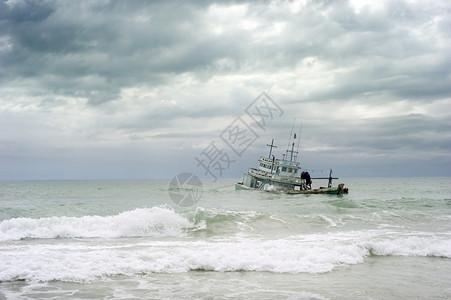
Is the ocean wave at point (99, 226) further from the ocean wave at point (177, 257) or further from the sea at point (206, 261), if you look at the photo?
the ocean wave at point (177, 257)

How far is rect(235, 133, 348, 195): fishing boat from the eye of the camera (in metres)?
49.6

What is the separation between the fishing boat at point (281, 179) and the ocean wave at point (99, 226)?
1311 inches

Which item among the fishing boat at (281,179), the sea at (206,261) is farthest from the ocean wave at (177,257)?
the fishing boat at (281,179)

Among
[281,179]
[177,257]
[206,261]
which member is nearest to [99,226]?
[177,257]

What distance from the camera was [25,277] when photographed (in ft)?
28.4

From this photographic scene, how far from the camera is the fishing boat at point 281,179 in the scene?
49.6m

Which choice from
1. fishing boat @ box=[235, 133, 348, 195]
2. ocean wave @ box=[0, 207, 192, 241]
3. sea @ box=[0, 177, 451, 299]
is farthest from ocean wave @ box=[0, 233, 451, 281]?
fishing boat @ box=[235, 133, 348, 195]

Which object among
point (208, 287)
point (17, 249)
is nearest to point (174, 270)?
point (208, 287)

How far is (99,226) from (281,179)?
1423 inches

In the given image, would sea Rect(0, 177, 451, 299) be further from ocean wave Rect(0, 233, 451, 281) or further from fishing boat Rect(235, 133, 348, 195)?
fishing boat Rect(235, 133, 348, 195)

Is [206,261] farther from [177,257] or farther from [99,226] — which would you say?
[99,226]

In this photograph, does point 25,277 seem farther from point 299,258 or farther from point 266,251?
point 299,258

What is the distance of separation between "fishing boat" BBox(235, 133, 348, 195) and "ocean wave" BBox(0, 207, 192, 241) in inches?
1311

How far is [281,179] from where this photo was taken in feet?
164
